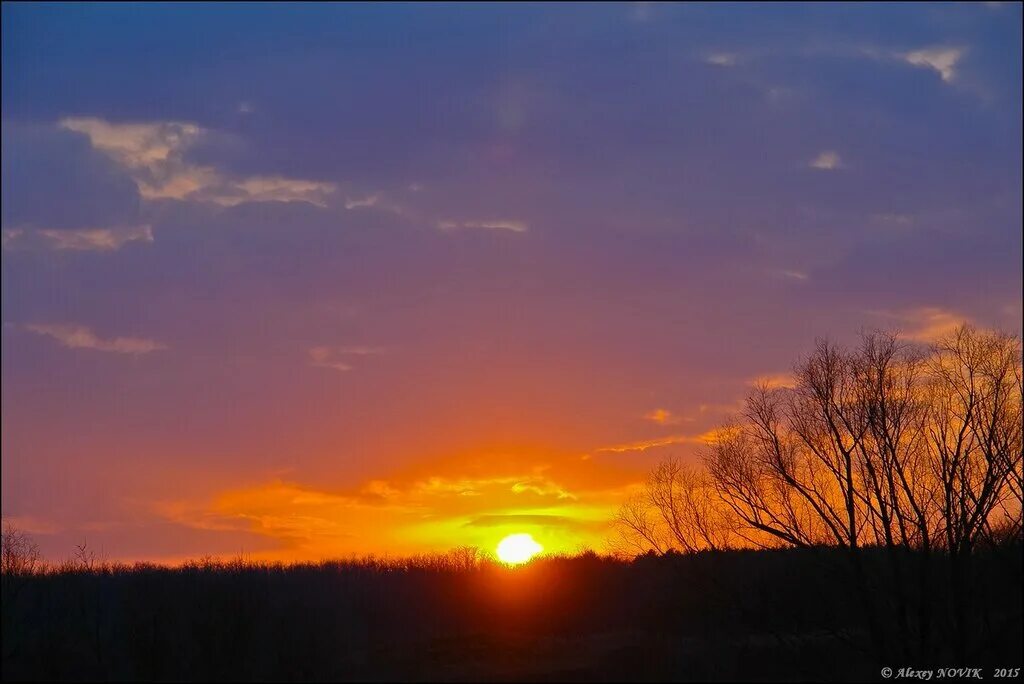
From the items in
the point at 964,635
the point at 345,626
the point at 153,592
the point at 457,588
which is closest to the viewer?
the point at 964,635

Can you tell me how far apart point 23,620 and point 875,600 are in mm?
32274

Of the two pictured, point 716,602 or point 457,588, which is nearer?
point 716,602

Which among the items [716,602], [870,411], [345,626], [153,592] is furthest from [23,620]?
[870,411]

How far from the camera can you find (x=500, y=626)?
46.1 m

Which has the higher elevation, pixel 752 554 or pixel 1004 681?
pixel 752 554

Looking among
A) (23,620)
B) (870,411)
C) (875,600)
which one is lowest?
(875,600)

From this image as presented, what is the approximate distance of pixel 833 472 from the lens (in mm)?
29359

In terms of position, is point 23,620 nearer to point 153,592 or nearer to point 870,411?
point 153,592

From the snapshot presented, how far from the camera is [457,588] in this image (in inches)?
2168

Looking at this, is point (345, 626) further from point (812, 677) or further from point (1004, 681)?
point (1004, 681)

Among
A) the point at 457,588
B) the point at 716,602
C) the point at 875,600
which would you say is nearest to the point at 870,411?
the point at 875,600

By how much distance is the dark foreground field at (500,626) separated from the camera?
3020cm

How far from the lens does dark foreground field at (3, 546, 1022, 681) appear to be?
99.1ft

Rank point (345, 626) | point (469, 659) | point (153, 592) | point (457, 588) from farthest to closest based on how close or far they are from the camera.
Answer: point (457, 588) < point (153, 592) < point (345, 626) < point (469, 659)
